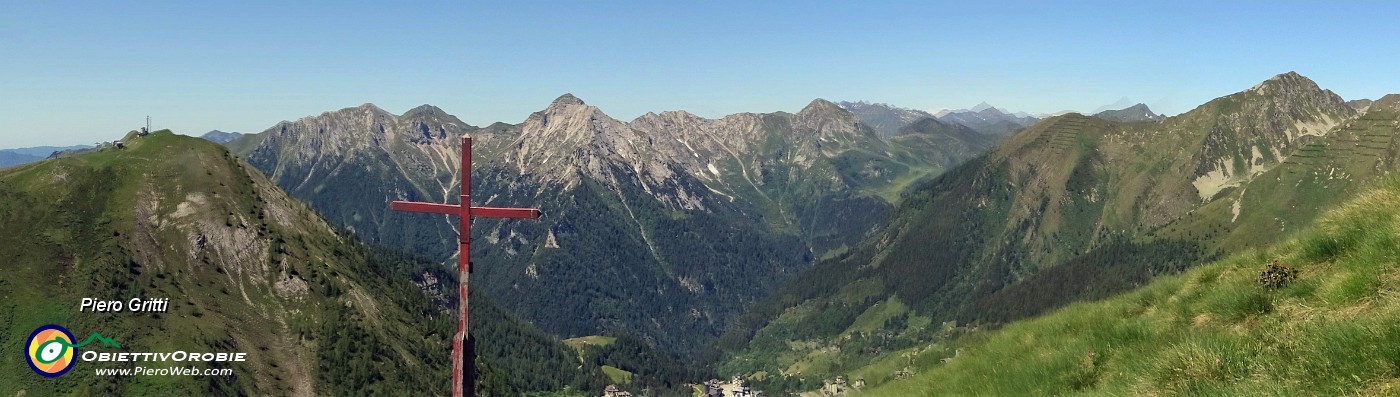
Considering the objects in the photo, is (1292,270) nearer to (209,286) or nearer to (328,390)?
(328,390)

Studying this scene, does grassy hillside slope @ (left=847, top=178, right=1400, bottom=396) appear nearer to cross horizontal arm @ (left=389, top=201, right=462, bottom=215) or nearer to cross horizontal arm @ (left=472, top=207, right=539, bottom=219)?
cross horizontal arm @ (left=472, top=207, right=539, bottom=219)

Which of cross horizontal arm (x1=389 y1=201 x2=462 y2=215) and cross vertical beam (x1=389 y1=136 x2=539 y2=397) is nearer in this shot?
cross vertical beam (x1=389 y1=136 x2=539 y2=397)

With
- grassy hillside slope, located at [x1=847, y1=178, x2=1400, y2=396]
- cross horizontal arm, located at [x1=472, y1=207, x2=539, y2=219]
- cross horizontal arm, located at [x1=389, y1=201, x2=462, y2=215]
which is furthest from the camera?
cross horizontal arm, located at [x1=472, y1=207, x2=539, y2=219]

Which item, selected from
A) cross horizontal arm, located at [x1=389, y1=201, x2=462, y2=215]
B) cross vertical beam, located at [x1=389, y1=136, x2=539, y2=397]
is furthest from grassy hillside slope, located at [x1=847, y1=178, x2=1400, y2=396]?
cross horizontal arm, located at [x1=389, y1=201, x2=462, y2=215]

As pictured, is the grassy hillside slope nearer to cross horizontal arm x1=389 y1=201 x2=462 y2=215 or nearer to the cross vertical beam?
the cross vertical beam

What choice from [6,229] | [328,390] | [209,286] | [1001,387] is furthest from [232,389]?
[1001,387]

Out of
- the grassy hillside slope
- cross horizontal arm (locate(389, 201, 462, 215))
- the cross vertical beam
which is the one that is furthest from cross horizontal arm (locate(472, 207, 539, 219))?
the grassy hillside slope

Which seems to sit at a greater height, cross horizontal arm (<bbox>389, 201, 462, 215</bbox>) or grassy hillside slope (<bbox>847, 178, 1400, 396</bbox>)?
cross horizontal arm (<bbox>389, 201, 462, 215</bbox>)

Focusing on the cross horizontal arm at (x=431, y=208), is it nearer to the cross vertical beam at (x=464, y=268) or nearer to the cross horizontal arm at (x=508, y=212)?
the cross vertical beam at (x=464, y=268)

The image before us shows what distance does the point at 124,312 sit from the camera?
16638 cm

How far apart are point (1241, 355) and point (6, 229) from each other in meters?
229

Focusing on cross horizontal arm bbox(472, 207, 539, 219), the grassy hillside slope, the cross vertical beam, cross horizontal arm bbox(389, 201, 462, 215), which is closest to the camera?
the grassy hillside slope

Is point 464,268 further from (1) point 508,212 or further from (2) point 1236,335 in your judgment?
(2) point 1236,335

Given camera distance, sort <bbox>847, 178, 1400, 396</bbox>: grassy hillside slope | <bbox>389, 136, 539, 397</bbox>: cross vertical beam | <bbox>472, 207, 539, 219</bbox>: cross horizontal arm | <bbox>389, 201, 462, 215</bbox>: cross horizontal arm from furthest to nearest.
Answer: <bbox>472, 207, 539, 219</bbox>: cross horizontal arm
<bbox>389, 201, 462, 215</bbox>: cross horizontal arm
<bbox>389, 136, 539, 397</bbox>: cross vertical beam
<bbox>847, 178, 1400, 396</bbox>: grassy hillside slope
